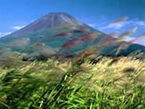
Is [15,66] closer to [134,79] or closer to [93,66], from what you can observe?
[93,66]

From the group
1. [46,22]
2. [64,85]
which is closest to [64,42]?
[64,85]

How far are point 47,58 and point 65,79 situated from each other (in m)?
0.19

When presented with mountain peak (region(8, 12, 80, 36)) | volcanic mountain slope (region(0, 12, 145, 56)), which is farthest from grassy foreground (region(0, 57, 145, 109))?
mountain peak (region(8, 12, 80, 36))

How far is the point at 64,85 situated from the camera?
2652 mm

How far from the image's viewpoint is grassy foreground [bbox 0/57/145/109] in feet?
8.10

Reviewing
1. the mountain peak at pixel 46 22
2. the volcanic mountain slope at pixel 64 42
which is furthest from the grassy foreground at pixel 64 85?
the mountain peak at pixel 46 22

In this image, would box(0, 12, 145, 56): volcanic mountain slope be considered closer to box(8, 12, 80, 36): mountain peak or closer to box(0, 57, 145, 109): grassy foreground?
box(0, 57, 145, 109): grassy foreground

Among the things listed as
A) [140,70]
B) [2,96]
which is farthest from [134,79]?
[2,96]

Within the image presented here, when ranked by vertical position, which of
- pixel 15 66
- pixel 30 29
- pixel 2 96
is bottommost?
pixel 2 96

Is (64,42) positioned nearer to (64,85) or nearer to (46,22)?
(64,85)

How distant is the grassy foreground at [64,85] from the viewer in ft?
8.10

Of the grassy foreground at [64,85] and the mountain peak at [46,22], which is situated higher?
the mountain peak at [46,22]

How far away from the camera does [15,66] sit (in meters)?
2.40

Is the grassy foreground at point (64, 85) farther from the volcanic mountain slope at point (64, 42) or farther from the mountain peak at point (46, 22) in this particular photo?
the mountain peak at point (46, 22)
